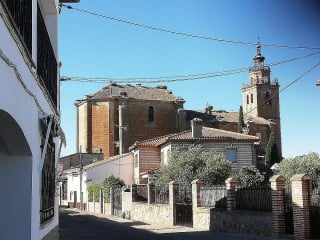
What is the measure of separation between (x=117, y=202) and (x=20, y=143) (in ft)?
116

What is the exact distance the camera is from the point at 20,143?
24.7 feet

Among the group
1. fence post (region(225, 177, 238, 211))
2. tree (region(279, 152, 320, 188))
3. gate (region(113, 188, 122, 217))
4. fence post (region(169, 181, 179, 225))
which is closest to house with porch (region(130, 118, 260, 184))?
gate (region(113, 188, 122, 217))

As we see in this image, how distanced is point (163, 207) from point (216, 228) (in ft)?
23.1

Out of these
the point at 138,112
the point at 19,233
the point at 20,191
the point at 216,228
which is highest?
the point at 138,112

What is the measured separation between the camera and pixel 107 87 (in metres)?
75.1

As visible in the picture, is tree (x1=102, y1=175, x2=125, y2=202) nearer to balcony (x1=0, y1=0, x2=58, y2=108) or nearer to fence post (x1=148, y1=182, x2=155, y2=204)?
fence post (x1=148, y1=182, x2=155, y2=204)

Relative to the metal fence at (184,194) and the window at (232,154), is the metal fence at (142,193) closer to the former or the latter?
the metal fence at (184,194)

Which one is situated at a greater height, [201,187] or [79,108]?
[79,108]

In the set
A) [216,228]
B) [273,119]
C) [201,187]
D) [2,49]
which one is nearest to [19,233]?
[2,49]

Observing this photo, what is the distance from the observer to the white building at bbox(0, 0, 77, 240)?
19.4ft

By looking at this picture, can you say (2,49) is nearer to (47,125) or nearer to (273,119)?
(47,125)

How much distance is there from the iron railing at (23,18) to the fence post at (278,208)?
13085 millimetres

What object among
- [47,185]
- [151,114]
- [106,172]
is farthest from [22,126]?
[151,114]

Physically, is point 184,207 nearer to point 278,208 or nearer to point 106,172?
point 278,208
